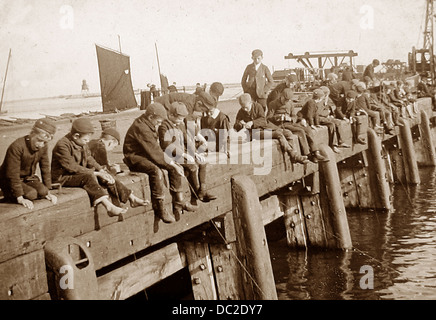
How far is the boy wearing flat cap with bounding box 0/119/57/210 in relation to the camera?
4773mm

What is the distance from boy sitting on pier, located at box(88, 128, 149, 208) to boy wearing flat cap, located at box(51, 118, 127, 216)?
10 centimetres

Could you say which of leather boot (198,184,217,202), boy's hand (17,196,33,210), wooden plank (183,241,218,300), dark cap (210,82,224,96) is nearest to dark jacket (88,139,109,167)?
leather boot (198,184,217,202)

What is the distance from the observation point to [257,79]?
1118cm

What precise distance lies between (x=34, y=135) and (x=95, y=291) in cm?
160

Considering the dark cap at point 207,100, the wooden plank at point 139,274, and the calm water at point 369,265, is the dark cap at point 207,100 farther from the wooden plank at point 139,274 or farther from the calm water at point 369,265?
the calm water at point 369,265

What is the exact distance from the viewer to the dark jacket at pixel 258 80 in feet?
36.7

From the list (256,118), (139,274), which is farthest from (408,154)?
(139,274)

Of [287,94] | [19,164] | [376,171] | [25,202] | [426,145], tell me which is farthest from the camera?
[426,145]

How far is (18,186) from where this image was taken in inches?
188

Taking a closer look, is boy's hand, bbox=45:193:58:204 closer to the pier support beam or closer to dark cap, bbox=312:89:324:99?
dark cap, bbox=312:89:324:99

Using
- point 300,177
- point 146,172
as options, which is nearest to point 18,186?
point 146,172

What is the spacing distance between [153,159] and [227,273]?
1.92m

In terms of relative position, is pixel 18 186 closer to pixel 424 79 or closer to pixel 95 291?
pixel 95 291

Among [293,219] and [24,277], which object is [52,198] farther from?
[293,219]
